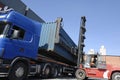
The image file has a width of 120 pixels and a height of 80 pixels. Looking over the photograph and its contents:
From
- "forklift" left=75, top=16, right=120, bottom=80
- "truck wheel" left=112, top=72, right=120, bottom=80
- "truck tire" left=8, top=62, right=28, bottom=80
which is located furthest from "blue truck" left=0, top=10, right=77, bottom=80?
"truck wheel" left=112, top=72, right=120, bottom=80

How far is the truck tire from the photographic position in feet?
Result: 24.8

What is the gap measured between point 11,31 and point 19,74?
1.91 metres

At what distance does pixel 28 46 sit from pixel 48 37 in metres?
2.73

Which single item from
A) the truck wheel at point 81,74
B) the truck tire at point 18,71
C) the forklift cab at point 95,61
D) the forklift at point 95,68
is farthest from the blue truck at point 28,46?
the forklift cab at point 95,61

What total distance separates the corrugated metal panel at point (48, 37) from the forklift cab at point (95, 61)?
3885mm

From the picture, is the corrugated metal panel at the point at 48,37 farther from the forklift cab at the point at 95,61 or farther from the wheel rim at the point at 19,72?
the forklift cab at the point at 95,61

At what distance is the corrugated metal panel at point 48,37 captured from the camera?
1116 centimetres

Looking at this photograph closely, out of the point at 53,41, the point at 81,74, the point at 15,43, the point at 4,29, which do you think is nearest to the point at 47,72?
the point at 53,41

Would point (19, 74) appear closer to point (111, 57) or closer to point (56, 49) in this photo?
point (56, 49)

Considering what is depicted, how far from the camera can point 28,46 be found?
879 centimetres

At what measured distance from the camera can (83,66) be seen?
543 inches

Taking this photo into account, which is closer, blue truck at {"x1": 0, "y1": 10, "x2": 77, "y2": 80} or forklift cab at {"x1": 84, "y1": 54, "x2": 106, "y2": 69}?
blue truck at {"x1": 0, "y1": 10, "x2": 77, "y2": 80}

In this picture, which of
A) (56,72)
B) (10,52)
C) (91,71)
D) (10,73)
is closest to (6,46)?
(10,52)

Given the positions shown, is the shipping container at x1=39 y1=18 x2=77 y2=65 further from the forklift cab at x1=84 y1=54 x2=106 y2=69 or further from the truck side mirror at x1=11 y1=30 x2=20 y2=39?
the truck side mirror at x1=11 y1=30 x2=20 y2=39
